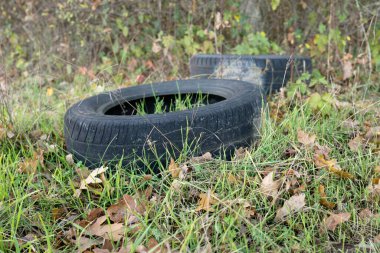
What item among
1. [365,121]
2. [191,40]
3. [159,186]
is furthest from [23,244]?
[191,40]

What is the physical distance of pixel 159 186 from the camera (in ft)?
7.40

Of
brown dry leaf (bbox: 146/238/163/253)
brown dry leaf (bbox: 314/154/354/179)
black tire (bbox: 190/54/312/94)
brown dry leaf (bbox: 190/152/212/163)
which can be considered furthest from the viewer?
black tire (bbox: 190/54/312/94)

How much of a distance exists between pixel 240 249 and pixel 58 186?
44.6 inches

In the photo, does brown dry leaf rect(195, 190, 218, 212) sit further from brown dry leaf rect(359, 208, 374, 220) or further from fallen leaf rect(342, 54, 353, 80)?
fallen leaf rect(342, 54, 353, 80)

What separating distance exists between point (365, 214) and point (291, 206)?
0.33m

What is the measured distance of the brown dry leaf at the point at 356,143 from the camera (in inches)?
94.3

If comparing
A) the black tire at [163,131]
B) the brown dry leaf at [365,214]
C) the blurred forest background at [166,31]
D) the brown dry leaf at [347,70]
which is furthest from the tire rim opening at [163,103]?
the brown dry leaf at [347,70]

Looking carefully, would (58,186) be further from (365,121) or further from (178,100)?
(365,121)

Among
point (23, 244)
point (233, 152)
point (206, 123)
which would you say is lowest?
point (23, 244)

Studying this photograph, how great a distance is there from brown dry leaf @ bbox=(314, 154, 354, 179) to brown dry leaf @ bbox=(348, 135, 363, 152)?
0.93 ft

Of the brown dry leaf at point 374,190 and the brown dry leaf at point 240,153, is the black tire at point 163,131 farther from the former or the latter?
the brown dry leaf at point 374,190

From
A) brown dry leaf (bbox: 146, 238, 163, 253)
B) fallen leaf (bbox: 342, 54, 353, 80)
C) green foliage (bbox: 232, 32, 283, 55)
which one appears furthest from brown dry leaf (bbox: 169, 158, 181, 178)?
green foliage (bbox: 232, 32, 283, 55)

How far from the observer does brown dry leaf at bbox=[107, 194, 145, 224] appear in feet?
6.38

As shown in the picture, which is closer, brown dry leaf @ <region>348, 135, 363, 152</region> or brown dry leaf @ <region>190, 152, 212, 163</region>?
brown dry leaf @ <region>190, 152, 212, 163</region>
